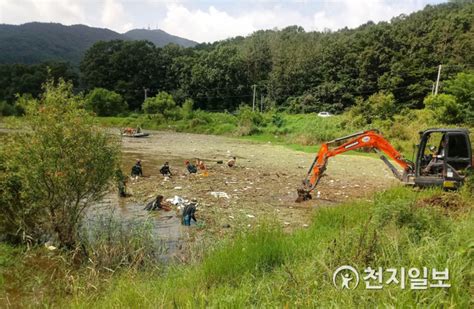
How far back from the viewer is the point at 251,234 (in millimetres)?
5766

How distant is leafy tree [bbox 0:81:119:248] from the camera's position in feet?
20.9

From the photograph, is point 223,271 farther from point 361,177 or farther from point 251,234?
point 361,177

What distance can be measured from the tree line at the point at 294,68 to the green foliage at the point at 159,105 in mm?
11876

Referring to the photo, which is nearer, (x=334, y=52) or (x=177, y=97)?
(x=334, y=52)

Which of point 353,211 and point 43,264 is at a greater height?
point 353,211

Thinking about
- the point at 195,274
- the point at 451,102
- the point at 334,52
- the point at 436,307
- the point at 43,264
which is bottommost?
the point at 43,264

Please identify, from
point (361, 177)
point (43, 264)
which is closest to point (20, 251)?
point (43, 264)

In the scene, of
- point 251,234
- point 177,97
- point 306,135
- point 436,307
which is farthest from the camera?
point 177,97

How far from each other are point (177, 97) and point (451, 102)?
49390 mm

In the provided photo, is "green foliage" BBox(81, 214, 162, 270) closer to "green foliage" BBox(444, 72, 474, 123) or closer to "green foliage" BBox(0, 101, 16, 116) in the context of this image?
"green foliage" BBox(444, 72, 474, 123)

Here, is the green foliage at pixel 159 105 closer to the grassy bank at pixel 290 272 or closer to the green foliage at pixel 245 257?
the grassy bank at pixel 290 272

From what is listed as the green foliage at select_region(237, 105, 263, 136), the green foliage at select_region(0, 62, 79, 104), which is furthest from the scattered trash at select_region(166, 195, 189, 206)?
the green foliage at select_region(0, 62, 79, 104)

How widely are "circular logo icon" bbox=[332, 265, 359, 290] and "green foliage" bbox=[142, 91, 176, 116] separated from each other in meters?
46.8

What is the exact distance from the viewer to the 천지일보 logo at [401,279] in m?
3.42
